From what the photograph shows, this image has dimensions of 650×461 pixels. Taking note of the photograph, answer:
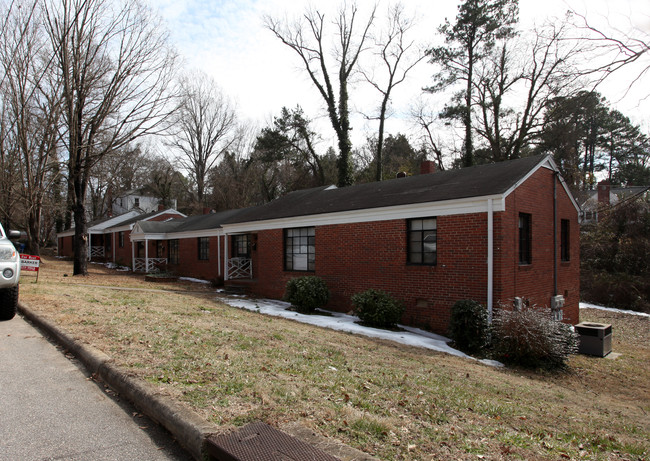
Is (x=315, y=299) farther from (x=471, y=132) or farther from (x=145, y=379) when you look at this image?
(x=471, y=132)

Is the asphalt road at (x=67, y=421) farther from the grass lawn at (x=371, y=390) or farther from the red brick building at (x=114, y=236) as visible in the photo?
the red brick building at (x=114, y=236)

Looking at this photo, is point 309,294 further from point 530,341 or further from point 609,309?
point 609,309

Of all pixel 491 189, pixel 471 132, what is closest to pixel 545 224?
pixel 491 189

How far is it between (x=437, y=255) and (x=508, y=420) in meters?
6.86

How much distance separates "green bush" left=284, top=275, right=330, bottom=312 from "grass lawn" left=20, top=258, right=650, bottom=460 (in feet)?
12.8

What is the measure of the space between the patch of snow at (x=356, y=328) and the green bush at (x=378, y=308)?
31 cm

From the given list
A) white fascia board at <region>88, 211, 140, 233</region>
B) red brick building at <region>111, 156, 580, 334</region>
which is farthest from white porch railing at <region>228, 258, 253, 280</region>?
white fascia board at <region>88, 211, 140, 233</region>

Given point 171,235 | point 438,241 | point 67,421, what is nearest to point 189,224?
point 171,235

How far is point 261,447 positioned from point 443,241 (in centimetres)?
880

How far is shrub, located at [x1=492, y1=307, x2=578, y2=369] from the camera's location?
858 cm

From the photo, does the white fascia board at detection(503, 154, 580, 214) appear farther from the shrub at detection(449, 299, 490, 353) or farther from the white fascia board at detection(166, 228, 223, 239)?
the white fascia board at detection(166, 228, 223, 239)

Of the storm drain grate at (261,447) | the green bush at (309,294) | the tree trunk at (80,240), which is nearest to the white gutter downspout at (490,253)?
the green bush at (309,294)

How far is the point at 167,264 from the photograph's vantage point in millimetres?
26344

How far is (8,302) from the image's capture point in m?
7.15
